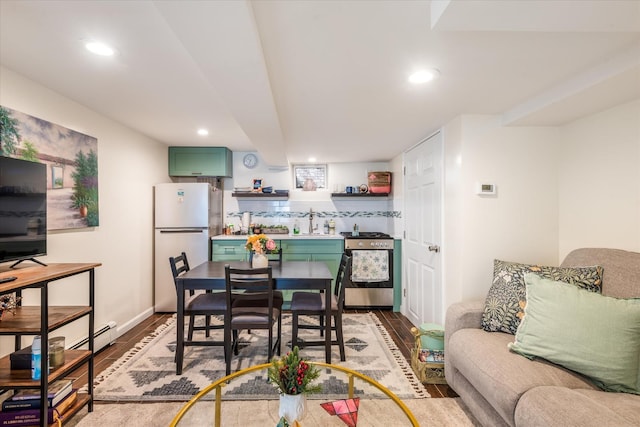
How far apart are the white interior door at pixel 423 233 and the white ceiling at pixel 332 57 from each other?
609 millimetres

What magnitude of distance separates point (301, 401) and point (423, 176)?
2.79 m

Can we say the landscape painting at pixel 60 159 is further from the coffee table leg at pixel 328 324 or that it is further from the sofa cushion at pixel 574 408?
the sofa cushion at pixel 574 408

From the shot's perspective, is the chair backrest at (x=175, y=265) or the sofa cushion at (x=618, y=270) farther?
the chair backrest at (x=175, y=265)

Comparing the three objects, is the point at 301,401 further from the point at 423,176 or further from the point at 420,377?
the point at 423,176

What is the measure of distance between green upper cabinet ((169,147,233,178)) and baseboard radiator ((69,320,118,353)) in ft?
6.90

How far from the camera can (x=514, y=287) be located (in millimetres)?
1967

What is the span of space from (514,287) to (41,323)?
8.97 ft

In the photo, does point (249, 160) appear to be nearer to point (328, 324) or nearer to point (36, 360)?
point (328, 324)

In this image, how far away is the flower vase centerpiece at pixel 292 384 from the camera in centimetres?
114

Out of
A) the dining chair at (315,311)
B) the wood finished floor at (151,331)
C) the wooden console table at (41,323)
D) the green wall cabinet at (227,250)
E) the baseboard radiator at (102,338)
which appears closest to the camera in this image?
the wooden console table at (41,323)

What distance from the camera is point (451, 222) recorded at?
272 centimetres

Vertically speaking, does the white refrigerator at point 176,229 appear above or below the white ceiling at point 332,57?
below

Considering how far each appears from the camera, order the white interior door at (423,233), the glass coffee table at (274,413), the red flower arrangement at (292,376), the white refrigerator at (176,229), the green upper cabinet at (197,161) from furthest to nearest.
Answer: the green upper cabinet at (197,161), the white refrigerator at (176,229), the white interior door at (423,233), the glass coffee table at (274,413), the red flower arrangement at (292,376)

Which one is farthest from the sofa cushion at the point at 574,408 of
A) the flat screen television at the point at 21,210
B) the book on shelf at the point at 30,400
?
the flat screen television at the point at 21,210
